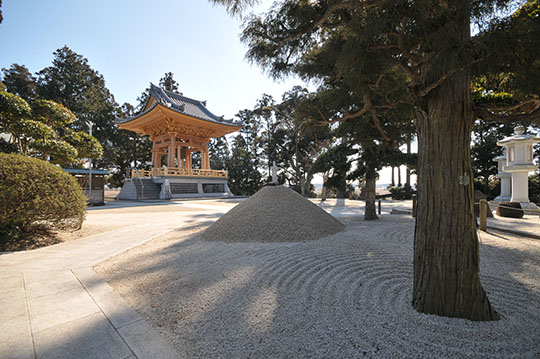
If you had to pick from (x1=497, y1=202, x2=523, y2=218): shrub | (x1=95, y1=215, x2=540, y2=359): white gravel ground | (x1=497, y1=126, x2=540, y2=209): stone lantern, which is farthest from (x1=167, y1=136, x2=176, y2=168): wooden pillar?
(x1=497, y1=126, x2=540, y2=209): stone lantern

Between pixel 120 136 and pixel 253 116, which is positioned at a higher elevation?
pixel 253 116

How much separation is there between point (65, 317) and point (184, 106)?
21151mm

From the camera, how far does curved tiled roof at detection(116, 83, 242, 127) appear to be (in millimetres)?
18750

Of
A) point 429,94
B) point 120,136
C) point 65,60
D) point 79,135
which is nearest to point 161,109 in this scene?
point 79,135

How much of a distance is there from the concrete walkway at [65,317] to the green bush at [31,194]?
1031 mm

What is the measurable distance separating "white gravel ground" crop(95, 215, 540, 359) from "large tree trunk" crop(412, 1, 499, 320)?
181 mm

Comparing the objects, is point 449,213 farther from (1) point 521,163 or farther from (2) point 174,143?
(2) point 174,143

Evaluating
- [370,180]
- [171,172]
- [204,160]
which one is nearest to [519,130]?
[370,180]

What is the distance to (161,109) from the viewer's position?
666 inches

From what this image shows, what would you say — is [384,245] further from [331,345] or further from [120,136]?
[120,136]

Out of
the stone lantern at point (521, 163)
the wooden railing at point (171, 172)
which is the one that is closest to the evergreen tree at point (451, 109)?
the stone lantern at point (521, 163)

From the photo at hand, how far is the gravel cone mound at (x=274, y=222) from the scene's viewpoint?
4.77 meters

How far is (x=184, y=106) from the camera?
2083cm

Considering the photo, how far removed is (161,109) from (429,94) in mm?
18048
